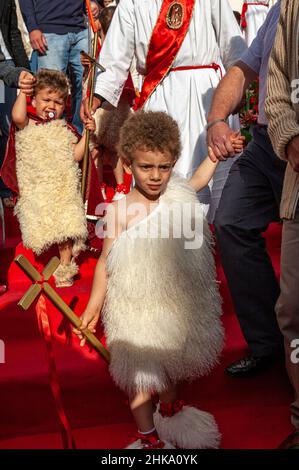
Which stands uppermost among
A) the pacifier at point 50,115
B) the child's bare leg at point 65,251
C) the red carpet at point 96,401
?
the pacifier at point 50,115

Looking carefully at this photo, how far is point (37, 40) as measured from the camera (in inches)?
245

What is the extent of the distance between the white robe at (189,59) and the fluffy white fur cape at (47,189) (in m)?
0.49

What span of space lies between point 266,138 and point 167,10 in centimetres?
138

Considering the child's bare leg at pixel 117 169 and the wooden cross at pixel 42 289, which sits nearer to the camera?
the wooden cross at pixel 42 289

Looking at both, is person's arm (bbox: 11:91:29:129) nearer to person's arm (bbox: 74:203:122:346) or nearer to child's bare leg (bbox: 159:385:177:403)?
person's arm (bbox: 74:203:122:346)

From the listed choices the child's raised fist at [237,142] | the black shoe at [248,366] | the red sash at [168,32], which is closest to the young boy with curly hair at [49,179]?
the red sash at [168,32]

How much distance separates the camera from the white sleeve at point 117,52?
428 centimetres

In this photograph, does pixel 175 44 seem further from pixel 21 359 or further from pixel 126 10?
pixel 21 359

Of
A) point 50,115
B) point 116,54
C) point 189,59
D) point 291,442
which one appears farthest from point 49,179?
point 291,442

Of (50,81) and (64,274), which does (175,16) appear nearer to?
(50,81)

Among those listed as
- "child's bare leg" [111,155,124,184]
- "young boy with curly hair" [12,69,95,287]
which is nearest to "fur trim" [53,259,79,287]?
"young boy with curly hair" [12,69,95,287]

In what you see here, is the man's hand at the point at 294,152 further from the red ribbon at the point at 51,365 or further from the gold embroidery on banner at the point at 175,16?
the gold embroidery on banner at the point at 175,16

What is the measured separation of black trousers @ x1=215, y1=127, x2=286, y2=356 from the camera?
330 cm

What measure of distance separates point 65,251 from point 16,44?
202cm
